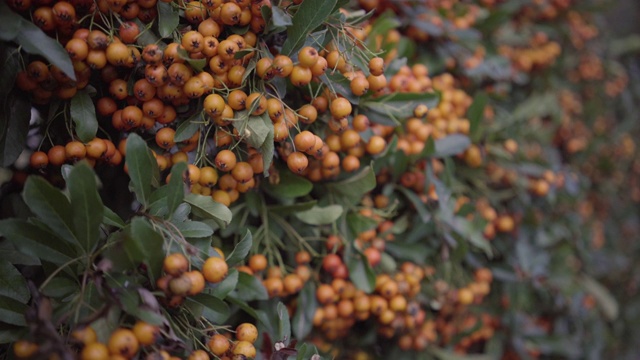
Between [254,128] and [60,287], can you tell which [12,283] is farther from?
→ [254,128]

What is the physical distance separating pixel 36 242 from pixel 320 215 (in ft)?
2.09

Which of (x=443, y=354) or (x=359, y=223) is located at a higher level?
(x=359, y=223)

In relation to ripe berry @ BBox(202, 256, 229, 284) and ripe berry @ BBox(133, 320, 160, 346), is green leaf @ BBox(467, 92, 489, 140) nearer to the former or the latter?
ripe berry @ BBox(202, 256, 229, 284)

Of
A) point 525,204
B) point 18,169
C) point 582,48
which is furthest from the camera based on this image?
point 582,48

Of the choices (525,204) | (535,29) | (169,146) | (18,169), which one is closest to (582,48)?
(535,29)

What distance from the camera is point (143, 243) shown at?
87 cm

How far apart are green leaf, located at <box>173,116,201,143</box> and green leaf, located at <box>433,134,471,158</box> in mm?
719

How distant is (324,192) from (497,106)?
1104mm

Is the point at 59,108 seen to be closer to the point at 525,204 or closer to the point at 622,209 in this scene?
the point at 525,204

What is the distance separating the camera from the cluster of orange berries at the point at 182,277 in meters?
0.87

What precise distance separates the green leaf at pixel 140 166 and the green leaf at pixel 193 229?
8 centimetres

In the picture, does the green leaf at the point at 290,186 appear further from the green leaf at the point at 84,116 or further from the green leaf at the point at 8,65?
the green leaf at the point at 8,65

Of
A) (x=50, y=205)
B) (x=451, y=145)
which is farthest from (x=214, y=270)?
(x=451, y=145)

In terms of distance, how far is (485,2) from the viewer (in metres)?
2.14
